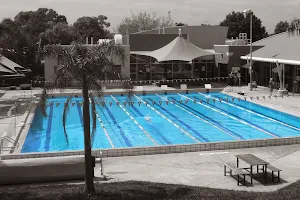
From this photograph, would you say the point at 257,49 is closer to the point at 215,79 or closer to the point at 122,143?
the point at 215,79

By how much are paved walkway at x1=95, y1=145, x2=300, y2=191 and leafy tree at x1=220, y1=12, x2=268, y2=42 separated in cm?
6151

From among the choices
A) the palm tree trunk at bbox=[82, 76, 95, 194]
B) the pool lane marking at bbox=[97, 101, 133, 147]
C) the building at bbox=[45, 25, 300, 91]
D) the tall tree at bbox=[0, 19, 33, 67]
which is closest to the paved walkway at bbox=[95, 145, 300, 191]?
the palm tree trunk at bbox=[82, 76, 95, 194]

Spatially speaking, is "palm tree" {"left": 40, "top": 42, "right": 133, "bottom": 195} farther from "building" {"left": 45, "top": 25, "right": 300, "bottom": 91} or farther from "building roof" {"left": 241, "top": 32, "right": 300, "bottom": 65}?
"building" {"left": 45, "top": 25, "right": 300, "bottom": 91}

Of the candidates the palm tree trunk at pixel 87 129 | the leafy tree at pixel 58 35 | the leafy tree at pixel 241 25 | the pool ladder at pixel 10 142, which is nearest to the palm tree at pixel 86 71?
the palm tree trunk at pixel 87 129

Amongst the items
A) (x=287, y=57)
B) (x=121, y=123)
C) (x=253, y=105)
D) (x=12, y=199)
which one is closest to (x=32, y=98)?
(x=121, y=123)

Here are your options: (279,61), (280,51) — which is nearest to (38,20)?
(280,51)

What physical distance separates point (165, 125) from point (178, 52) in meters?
13.4

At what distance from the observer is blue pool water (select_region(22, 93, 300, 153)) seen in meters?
16.0

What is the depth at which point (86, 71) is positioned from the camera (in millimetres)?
8000

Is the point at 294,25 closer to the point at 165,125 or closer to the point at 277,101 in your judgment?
the point at 165,125

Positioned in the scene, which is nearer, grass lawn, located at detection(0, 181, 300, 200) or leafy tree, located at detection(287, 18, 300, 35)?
grass lawn, located at detection(0, 181, 300, 200)

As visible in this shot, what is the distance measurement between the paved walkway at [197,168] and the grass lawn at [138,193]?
32.2 inches

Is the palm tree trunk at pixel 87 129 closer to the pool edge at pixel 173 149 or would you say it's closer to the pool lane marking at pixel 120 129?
the pool edge at pixel 173 149

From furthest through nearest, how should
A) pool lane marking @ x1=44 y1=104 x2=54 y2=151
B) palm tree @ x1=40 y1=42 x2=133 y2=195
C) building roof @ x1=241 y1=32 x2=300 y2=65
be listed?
building roof @ x1=241 y1=32 x2=300 y2=65
pool lane marking @ x1=44 y1=104 x2=54 y2=151
palm tree @ x1=40 y1=42 x2=133 y2=195
